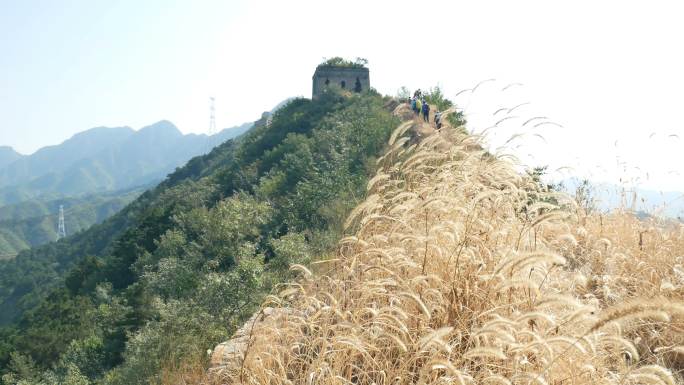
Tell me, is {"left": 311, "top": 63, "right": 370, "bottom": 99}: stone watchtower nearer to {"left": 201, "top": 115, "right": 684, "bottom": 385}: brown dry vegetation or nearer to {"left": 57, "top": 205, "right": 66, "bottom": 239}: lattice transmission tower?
{"left": 201, "top": 115, "right": 684, "bottom": 385}: brown dry vegetation

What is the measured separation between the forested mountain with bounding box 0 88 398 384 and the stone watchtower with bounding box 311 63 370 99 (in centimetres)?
287

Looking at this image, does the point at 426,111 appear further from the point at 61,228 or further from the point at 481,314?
the point at 61,228

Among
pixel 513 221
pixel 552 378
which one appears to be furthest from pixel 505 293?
pixel 513 221

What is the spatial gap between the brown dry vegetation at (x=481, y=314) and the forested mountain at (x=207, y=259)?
8.60ft

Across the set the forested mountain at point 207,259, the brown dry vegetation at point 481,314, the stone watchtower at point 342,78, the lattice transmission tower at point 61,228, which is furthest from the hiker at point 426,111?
the lattice transmission tower at point 61,228

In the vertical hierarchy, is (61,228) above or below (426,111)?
below

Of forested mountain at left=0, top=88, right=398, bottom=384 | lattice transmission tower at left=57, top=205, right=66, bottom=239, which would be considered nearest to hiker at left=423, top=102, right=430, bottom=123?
forested mountain at left=0, top=88, right=398, bottom=384

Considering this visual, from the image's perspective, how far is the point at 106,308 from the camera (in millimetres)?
30688

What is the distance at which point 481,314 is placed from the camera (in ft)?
7.38

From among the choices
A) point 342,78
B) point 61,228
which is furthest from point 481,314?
point 61,228

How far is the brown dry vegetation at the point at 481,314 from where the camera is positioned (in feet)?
6.68

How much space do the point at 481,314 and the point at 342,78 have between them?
5316cm

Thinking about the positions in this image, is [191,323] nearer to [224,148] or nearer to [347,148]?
[347,148]

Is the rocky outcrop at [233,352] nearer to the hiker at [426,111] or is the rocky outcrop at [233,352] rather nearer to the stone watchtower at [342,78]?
the hiker at [426,111]
